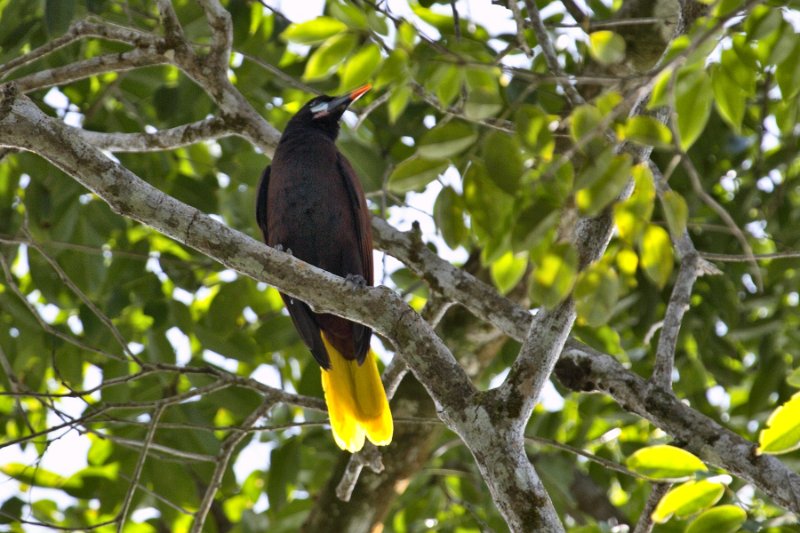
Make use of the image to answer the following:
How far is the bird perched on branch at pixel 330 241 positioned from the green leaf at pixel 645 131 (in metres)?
2.20

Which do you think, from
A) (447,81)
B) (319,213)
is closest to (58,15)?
(319,213)

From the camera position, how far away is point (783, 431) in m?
2.04

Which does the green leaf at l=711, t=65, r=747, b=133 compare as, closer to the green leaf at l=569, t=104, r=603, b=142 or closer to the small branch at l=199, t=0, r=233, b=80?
the green leaf at l=569, t=104, r=603, b=142

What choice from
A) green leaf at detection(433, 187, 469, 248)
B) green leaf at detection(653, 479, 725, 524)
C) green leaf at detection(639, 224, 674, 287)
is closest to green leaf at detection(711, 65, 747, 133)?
green leaf at detection(639, 224, 674, 287)

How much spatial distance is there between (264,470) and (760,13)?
4421 millimetres

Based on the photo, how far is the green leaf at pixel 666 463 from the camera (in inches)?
85.2

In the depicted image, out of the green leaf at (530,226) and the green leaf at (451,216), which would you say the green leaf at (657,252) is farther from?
the green leaf at (451,216)

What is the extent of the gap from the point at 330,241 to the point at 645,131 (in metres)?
2.70

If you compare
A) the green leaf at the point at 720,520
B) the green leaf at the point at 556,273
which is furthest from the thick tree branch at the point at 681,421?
the green leaf at the point at 556,273

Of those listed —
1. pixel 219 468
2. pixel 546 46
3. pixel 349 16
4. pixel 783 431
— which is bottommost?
pixel 783 431

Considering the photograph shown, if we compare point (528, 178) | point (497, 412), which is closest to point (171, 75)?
point (497, 412)

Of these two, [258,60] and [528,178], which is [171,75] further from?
[528,178]

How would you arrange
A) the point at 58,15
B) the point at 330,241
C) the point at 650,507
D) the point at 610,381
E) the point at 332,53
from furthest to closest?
1. the point at 330,241
2. the point at 58,15
3. the point at 610,381
4. the point at 650,507
5. the point at 332,53

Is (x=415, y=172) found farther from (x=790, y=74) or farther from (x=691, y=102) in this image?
(x=790, y=74)
